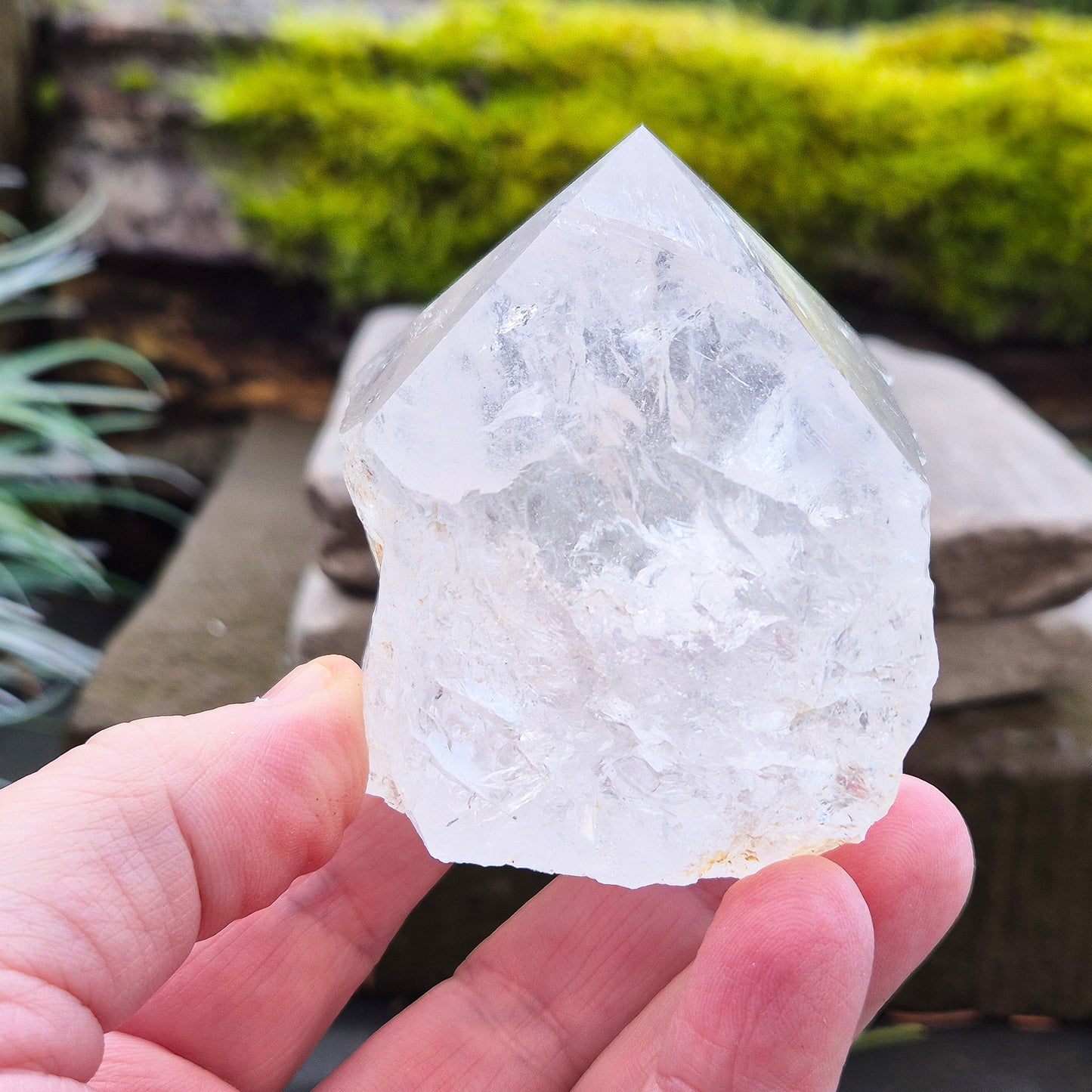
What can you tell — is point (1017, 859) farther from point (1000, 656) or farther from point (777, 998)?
point (777, 998)

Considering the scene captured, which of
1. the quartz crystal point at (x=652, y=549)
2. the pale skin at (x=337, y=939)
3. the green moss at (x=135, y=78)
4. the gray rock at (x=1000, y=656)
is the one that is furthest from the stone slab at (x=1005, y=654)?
the green moss at (x=135, y=78)

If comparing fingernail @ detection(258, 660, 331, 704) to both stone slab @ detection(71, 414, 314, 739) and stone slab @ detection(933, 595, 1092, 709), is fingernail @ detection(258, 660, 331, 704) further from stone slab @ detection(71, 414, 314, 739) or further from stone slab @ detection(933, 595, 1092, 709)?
stone slab @ detection(933, 595, 1092, 709)

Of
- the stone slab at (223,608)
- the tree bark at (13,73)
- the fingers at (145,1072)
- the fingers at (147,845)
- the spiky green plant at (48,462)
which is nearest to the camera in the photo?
the fingers at (147,845)

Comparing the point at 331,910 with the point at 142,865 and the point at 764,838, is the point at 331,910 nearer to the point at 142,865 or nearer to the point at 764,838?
the point at 142,865

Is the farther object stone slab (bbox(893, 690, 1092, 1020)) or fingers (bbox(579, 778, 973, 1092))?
stone slab (bbox(893, 690, 1092, 1020))

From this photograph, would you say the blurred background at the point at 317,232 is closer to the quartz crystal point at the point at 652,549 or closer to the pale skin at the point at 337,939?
the pale skin at the point at 337,939

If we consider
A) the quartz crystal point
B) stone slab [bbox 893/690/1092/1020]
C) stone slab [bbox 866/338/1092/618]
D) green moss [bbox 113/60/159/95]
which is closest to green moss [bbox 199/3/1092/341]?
green moss [bbox 113/60/159/95]

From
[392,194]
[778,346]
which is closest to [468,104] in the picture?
[392,194]
